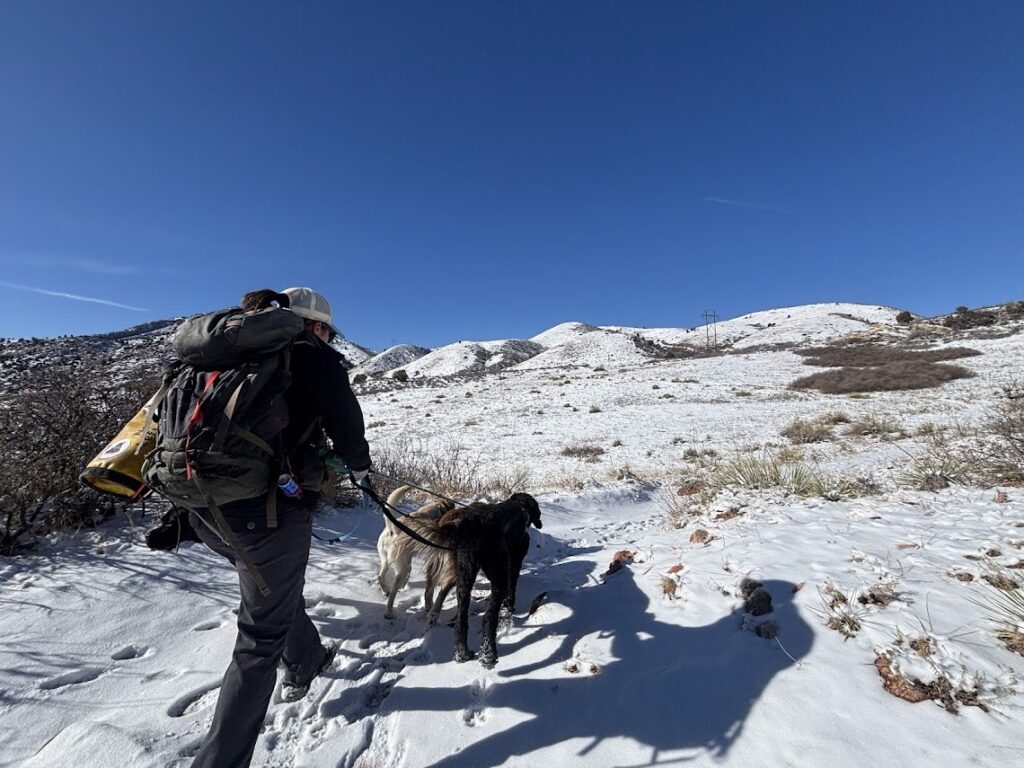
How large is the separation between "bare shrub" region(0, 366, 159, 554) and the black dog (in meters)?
3.65

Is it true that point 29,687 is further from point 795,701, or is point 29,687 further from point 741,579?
point 741,579

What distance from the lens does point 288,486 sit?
6.97 ft

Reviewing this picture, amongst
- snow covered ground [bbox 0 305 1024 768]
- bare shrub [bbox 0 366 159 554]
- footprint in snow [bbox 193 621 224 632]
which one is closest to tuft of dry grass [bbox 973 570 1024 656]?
snow covered ground [bbox 0 305 1024 768]

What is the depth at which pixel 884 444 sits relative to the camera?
9.69 meters

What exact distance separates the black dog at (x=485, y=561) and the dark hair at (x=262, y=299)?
177 cm

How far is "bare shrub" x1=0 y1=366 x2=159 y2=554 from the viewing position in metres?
3.95

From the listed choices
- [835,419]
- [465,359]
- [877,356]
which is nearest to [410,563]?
[835,419]

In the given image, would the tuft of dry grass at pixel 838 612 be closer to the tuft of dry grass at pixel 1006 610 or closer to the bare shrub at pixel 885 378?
the tuft of dry grass at pixel 1006 610

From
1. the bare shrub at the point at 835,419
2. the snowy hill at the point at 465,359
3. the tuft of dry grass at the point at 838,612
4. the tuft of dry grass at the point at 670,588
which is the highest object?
the snowy hill at the point at 465,359

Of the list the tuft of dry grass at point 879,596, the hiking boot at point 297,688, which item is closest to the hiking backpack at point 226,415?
the hiking boot at point 297,688

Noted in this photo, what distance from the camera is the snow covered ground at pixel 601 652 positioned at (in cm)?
213

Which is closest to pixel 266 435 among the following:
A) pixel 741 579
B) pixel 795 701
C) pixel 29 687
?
pixel 29 687

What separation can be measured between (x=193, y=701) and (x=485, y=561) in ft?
5.89

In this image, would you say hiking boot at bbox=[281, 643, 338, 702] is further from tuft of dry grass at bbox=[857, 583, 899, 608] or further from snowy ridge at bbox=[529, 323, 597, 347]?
snowy ridge at bbox=[529, 323, 597, 347]
